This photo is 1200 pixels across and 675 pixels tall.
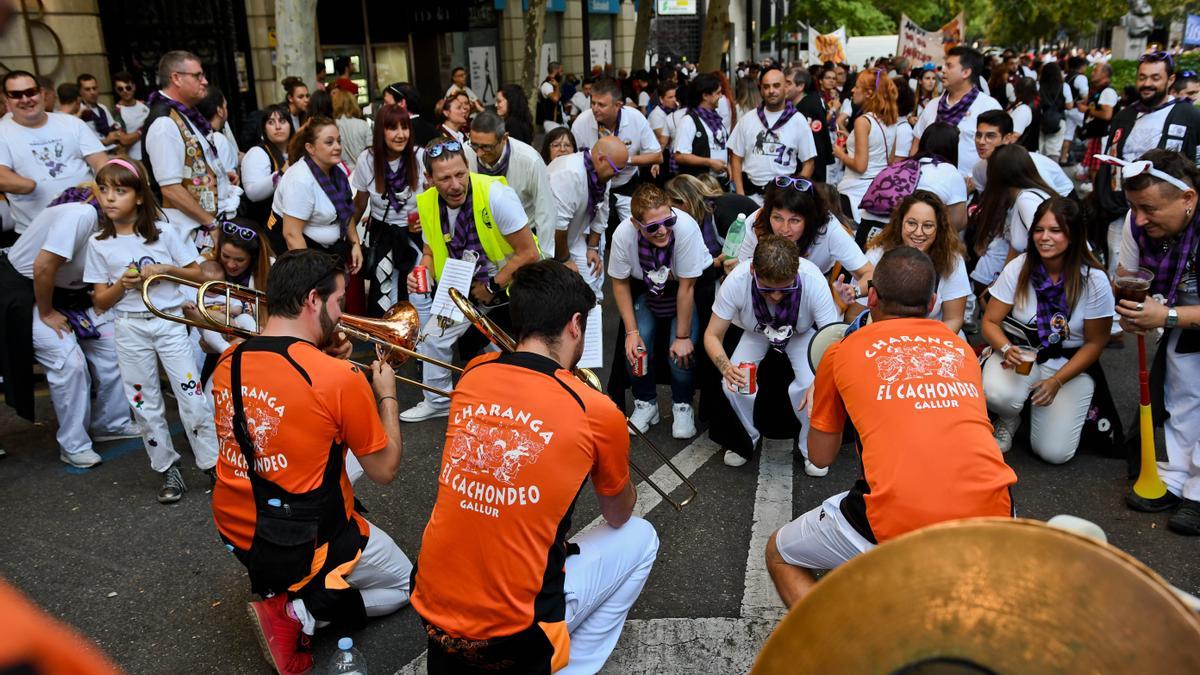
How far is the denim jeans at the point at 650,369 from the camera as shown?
5.41 m

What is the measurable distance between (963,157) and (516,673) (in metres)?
6.39

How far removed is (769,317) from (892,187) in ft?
6.21

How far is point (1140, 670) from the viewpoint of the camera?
4.43 feet

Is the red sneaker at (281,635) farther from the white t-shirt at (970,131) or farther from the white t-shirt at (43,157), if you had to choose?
the white t-shirt at (970,131)

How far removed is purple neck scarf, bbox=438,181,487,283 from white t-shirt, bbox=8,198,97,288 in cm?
184

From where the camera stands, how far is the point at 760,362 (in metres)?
5.04

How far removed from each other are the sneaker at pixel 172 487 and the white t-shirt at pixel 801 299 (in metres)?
2.93

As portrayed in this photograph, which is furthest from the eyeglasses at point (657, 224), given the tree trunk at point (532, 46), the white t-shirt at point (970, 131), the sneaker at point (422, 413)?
the tree trunk at point (532, 46)

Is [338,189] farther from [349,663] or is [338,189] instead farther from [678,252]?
[349,663]

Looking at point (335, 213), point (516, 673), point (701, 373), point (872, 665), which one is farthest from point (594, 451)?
point (335, 213)

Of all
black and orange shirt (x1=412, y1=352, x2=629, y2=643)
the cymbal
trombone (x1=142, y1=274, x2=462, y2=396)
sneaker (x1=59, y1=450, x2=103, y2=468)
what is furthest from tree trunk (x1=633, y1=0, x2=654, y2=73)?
the cymbal

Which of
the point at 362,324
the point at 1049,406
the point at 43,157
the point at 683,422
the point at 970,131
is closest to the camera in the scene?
the point at 362,324

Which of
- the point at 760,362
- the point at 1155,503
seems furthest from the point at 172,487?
the point at 1155,503

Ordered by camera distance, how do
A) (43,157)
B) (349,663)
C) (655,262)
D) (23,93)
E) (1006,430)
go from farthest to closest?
(43,157), (23,93), (655,262), (1006,430), (349,663)
